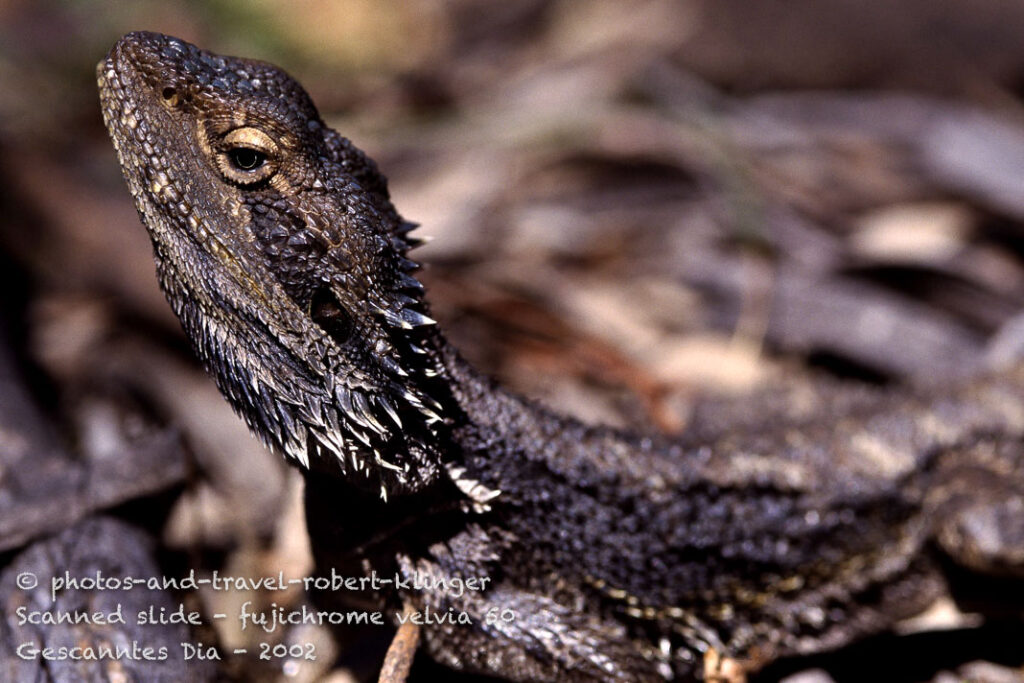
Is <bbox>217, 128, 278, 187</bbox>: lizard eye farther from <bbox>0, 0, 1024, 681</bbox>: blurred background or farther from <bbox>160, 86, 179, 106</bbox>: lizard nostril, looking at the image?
<bbox>0, 0, 1024, 681</bbox>: blurred background

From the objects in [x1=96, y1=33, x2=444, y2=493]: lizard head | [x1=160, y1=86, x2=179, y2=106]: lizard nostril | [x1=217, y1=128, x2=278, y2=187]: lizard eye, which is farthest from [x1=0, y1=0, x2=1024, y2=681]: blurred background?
[x1=160, y1=86, x2=179, y2=106]: lizard nostril

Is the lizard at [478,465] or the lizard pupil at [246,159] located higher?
the lizard pupil at [246,159]

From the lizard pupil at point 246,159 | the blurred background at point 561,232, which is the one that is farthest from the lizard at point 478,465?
the blurred background at point 561,232

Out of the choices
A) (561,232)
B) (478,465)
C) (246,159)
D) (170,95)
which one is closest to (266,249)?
(246,159)

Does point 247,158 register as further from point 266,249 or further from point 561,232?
point 561,232

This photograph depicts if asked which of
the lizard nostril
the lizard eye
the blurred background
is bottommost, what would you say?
the lizard eye

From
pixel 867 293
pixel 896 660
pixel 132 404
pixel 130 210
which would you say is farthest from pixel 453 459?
pixel 867 293

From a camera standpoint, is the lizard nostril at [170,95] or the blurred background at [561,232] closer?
the lizard nostril at [170,95]

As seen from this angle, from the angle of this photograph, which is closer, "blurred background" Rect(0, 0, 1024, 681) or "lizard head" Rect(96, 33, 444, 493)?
"lizard head" Rect(96, 33, 444, 493)

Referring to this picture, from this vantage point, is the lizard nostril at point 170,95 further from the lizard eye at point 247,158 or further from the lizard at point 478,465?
the lizard eye at point 247,158

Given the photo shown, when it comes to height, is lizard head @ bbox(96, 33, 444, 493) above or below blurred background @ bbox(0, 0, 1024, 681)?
below
